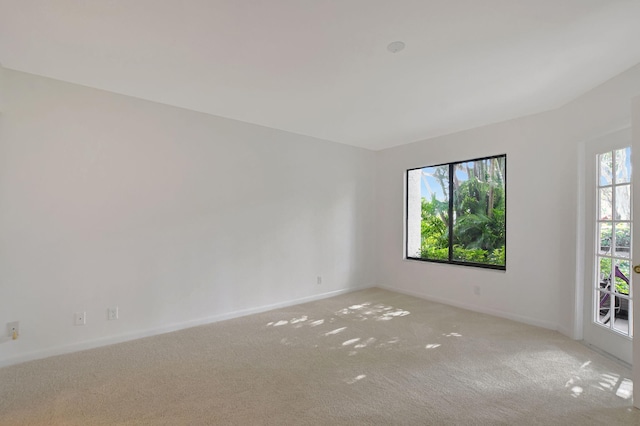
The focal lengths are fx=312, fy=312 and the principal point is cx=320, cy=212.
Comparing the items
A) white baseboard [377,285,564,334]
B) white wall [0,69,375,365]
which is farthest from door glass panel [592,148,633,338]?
white wall [0,69,375,365]

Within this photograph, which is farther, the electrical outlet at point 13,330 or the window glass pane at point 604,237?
the window glass pane at point 604,237

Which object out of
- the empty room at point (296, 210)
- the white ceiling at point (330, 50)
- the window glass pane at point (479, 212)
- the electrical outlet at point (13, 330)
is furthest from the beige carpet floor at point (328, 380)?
the white ceiling at point (330, 50)

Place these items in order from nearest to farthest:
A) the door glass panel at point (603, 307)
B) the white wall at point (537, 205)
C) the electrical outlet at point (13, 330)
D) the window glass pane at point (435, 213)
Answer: the electrical outlet at point (13, 330) < the door glass panel at point (603, 307) < the white wall at point (537, 205) < the window glass pane at point (435, 213)

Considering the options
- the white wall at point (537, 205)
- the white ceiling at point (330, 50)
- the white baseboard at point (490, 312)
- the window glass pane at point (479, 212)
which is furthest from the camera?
the window glass pane at point (479, 212)

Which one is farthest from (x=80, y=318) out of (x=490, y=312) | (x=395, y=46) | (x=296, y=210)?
(x=490, y=312)

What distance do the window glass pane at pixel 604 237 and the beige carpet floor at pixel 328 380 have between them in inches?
38.1

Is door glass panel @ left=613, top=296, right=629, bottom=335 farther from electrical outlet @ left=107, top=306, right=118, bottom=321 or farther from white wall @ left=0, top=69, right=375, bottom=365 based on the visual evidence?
electrical outlet @ left=107, top=306, right=118, bottom=321

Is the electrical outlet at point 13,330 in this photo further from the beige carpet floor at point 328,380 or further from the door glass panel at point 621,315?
the door glass panel at point 621,315

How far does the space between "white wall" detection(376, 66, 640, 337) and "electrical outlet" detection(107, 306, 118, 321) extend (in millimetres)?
4055

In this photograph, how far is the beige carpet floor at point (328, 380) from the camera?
1984mm

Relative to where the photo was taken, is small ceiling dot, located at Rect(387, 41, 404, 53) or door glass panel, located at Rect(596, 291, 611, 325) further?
door glass panel, located at Rect(596, 291, 611, 325)

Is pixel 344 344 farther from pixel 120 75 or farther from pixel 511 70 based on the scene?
pixel 120 75

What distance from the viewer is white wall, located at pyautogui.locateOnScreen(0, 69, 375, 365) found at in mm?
2703

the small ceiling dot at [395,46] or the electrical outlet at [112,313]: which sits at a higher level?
the small ceiling dot at [395,46]
